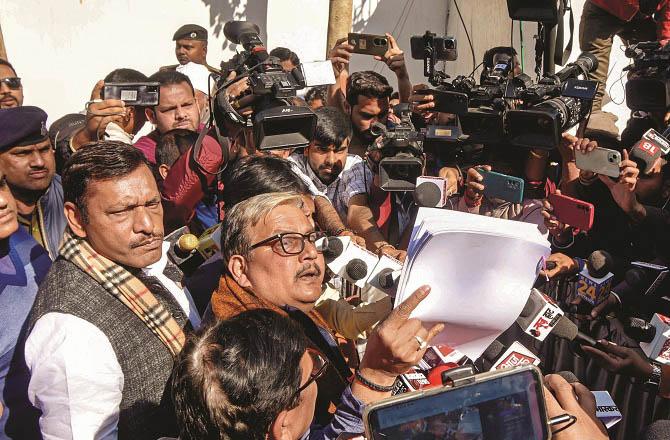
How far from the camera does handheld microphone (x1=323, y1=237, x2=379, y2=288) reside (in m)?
2.35

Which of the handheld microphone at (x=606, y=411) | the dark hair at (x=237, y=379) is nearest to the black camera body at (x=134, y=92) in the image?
the dark hair at (x=237, y=379)

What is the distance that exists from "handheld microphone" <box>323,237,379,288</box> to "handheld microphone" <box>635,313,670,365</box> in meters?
1.08

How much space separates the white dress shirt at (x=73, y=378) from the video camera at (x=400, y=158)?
1.58m

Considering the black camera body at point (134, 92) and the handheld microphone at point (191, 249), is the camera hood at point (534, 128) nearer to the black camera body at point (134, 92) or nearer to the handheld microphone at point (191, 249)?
the handheld microphone at point (191, 249)

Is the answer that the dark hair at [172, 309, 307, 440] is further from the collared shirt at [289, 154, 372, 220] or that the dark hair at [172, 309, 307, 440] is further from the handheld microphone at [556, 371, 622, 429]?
the collared shirt at [289, 154, 372, 220]

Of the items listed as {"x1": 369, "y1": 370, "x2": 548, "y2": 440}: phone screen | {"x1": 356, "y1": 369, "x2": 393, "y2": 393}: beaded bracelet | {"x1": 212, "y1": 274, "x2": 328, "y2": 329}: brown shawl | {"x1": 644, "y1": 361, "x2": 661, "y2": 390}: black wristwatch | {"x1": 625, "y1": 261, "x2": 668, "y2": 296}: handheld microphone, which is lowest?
{"x1": 644, "y1": 361, "x2": 661, "y2": 390}: black wristwatch

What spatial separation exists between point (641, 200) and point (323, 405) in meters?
2.07

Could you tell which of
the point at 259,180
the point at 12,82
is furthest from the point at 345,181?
the point at 12,82

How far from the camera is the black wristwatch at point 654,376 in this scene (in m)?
2.53

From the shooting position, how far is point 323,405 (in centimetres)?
207

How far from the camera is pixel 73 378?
5.97 feet

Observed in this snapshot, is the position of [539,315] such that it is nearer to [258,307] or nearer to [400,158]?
[258,307]

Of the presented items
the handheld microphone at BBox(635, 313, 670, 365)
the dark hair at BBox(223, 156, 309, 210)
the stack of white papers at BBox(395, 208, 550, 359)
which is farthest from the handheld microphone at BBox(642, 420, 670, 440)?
the dark hair at BBox(223, 156, 309, 210)

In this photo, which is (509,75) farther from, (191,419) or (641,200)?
(191,419)
